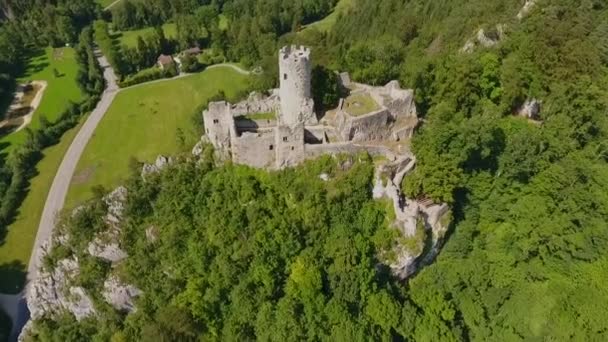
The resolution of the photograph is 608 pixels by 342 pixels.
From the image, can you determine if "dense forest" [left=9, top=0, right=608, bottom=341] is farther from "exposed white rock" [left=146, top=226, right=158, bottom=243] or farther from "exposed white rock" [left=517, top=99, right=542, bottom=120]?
"exposed white rock" [left=517, top=99, right=542, bottom=120]

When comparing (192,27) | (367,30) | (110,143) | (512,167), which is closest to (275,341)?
(512,167)

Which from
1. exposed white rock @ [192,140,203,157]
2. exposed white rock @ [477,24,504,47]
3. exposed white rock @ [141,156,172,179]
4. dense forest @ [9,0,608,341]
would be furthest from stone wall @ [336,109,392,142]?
exposed white rock @ [477,24,504,47]

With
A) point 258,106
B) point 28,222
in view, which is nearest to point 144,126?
point 28,222

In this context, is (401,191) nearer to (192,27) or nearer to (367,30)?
(367,30)

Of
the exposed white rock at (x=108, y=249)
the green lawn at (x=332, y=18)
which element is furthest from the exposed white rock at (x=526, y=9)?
the exposed white rock at (x=108, y=249)

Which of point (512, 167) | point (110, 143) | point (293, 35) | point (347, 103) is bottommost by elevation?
point (110, 143)

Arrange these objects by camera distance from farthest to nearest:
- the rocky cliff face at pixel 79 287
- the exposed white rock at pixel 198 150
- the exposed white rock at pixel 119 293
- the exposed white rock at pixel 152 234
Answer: the exposed white rock at pixel 198 150 → the exposed white rock at pixel 152 234 → the rocky cliff face at pixel 79 287 → the exposed white rock at pixel 119 293

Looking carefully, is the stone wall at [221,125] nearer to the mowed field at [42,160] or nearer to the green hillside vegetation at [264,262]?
the green hillside vegetation at [264,262]
